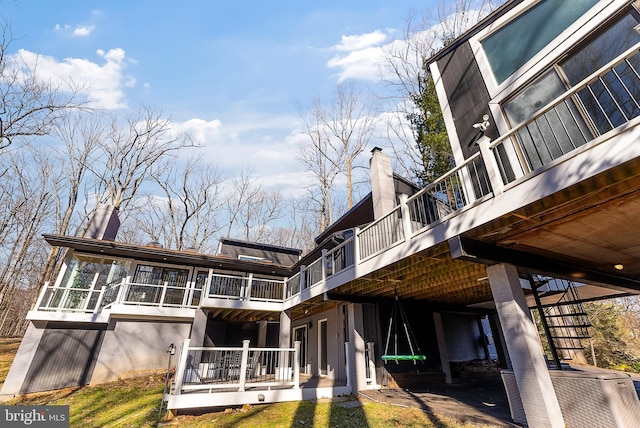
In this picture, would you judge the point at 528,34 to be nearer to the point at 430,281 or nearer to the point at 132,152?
the point at 430,281

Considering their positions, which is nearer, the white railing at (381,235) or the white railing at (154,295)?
the white railing at (381,235)

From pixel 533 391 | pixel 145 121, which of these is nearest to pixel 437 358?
pixel 533 391

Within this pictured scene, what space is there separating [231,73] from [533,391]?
16530mm

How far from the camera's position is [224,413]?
710 centimetres

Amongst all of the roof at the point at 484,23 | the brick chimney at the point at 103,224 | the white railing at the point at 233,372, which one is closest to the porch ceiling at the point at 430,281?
the white railing at the point at 233,372

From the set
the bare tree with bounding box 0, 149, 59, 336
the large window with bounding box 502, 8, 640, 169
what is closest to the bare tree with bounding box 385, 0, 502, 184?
the large window with bounding box 502, 8, 640, 169

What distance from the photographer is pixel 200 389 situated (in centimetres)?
748

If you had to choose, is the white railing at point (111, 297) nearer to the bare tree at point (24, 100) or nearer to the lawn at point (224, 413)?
the lawn at point (224, 413)

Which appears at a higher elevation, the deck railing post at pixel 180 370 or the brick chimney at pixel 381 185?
the brick chimney at pixel 381 185

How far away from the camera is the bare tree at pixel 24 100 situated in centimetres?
1026

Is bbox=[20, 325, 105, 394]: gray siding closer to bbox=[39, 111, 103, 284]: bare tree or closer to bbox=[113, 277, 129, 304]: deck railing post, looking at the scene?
bbox=[113, 277, 129, 304]: deck railing post

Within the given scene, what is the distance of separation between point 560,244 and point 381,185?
6.01 m

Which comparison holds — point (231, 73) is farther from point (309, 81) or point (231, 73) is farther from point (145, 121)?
point (145, 121)

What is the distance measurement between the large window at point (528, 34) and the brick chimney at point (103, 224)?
1681cm
